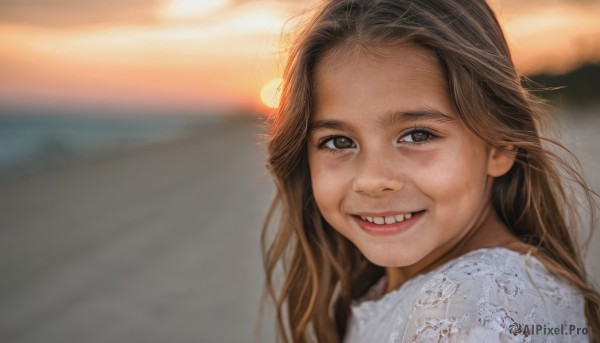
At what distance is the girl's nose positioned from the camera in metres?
1.63

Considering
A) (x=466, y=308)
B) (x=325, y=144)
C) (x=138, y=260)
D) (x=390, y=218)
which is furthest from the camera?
(x=138, y=260)

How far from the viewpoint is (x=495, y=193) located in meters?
1.94

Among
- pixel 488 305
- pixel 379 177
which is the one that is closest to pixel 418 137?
pixel 379 177

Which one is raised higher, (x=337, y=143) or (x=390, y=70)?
(x=390, y=70)

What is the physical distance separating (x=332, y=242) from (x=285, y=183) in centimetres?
31

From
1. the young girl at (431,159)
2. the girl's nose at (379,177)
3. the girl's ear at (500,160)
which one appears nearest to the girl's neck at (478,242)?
the young girl at (431,159)

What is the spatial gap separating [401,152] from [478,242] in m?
0.36

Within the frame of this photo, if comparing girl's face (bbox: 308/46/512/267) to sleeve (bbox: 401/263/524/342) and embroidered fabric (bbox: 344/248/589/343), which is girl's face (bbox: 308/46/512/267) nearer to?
embroidered fabric (bbox: 344/248/589/343)

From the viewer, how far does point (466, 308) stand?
1329 mm

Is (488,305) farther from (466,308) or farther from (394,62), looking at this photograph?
(394,62)

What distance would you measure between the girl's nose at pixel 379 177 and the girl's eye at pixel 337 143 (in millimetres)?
96

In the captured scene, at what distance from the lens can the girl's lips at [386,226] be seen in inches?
67.3

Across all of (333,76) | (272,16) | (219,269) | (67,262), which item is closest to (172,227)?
(67,262)

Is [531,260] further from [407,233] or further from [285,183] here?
[285,183]
